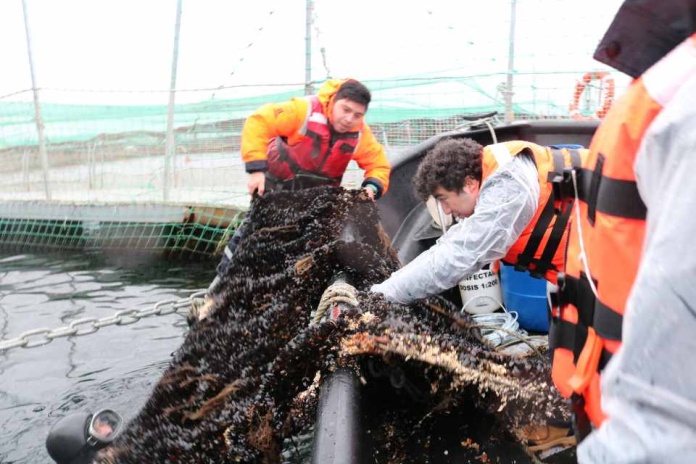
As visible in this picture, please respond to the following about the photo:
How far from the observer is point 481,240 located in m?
2.32

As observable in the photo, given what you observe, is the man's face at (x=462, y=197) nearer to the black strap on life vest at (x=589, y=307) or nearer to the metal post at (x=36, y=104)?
the black strap on life vest at (x=589, y=307)

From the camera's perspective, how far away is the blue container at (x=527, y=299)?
3.40m

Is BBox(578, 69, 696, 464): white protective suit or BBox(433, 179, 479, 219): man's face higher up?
BBox(578, 69, 696, 464): white protective suit

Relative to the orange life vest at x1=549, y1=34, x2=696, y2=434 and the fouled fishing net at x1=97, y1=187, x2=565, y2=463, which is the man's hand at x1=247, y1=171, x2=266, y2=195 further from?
the orange life vest at x1=549, y1=34, x2=696, y2=434

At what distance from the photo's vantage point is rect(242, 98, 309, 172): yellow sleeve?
158 inches

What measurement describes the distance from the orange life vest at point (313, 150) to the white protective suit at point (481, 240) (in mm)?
2084

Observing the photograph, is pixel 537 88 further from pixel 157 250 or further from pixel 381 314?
pixel 157 250

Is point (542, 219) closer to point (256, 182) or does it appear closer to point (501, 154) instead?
point (501, 154)

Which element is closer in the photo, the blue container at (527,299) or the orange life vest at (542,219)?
the orange life vest at (542,219)

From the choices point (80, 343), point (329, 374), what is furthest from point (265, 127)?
point (80, 343)

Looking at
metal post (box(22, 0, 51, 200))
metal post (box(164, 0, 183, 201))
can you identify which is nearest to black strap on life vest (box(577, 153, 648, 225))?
metal post (box(164, 0, 183, 201))

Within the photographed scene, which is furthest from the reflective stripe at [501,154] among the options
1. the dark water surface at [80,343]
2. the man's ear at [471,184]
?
the dark water surface at [80,343]

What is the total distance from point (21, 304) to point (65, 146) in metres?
4.03

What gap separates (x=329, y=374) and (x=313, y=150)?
277 cm
